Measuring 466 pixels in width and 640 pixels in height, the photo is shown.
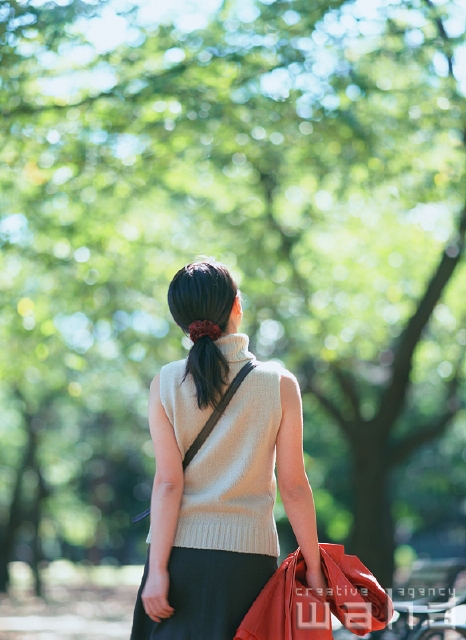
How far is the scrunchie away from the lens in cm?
301

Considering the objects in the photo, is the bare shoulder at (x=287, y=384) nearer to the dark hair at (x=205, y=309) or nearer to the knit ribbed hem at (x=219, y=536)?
the dark hair at (x=205, y=309)

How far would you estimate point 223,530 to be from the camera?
2910mm

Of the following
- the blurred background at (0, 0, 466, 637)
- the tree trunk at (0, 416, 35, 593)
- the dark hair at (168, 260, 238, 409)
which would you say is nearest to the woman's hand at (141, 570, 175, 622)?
the dark hair at (168, 260, 238, 409)

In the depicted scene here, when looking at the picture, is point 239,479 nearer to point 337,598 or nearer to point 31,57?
point 337,598

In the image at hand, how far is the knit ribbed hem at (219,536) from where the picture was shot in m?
2.90

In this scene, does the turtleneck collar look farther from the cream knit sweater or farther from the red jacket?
the red jacket

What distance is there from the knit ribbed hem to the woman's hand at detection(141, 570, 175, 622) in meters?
0.11

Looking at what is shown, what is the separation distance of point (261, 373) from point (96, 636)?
10417mm

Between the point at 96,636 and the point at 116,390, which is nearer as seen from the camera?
the point at 96,636

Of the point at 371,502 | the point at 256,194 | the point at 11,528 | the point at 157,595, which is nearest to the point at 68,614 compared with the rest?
the point at 371,502

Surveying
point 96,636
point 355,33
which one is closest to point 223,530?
point 355,33

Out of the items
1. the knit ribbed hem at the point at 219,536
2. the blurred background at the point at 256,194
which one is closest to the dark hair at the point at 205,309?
the knit ribbed hem at the point at 219,536

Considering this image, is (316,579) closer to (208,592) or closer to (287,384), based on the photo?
(208,592)

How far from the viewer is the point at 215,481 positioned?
296 centimetres
